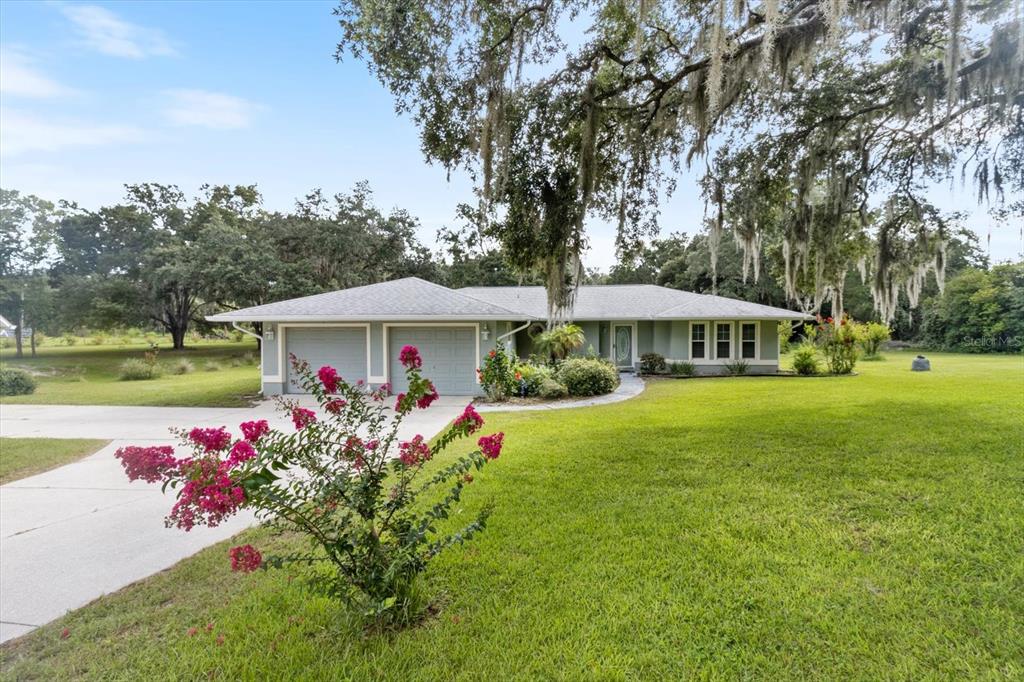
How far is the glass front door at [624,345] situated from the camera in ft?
53.7

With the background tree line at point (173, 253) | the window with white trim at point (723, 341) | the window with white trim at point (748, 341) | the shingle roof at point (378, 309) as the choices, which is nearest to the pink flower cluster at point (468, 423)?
the shingle roof at point (378, 309)

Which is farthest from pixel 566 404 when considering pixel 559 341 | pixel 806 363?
pixel 806 363

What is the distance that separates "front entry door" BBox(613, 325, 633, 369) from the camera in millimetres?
16375

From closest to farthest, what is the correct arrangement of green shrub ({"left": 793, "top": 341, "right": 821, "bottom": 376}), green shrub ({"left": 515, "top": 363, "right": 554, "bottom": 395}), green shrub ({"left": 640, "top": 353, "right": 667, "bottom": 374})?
green shrub ({"left": 515, "top": 363, "right": 554, "bottom": 395}) → green shrub ({"left": 793, "top": 341, "right": 821, "bottom": 376}) → green shrub ({"left": 640, "top": 353, "right": 667, "bottom": 374})

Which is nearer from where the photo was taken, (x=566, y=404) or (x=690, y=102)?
(x=690, y=102)

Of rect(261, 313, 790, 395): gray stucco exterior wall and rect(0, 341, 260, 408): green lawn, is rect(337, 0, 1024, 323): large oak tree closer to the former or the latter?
rect(261, 313, 790, 395): gray stucco exterior wall

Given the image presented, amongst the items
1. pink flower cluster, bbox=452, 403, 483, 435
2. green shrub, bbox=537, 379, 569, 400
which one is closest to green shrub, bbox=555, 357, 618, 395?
green shrub, bbox=537, 379, 569, 400

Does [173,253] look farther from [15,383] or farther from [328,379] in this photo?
[328,379]

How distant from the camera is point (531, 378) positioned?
442 inches

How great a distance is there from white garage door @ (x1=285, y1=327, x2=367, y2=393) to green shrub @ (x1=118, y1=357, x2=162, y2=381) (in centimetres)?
869

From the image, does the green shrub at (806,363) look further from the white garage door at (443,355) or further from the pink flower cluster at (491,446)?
the pink flower cluster at (491,446)

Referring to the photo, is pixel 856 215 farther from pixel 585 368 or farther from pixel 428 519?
pixel 428 519

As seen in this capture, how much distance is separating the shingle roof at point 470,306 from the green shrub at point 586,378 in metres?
1.80

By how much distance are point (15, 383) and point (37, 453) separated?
31.9 ft
